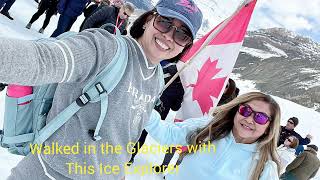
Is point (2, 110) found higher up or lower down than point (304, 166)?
higher up

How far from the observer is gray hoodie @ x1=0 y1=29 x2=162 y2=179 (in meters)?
1.04

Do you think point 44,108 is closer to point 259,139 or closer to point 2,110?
point 259,139

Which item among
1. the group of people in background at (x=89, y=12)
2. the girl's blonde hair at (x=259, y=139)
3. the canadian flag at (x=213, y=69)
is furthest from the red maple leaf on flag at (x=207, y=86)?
the girl's blonde hair at (x=259, y=139)

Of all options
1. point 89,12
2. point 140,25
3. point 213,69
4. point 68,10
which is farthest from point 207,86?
point 89,12

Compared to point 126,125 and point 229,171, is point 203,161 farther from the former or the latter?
point 126,125

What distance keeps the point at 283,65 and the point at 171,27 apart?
139ft

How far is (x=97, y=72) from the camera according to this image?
54.7 inches

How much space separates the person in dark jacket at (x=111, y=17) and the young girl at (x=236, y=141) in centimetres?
327

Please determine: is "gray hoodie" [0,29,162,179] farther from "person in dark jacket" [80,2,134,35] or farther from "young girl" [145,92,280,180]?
"person in dark jacket" [80,2,134,35]

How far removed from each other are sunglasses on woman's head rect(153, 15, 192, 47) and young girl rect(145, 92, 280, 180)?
0.90 m

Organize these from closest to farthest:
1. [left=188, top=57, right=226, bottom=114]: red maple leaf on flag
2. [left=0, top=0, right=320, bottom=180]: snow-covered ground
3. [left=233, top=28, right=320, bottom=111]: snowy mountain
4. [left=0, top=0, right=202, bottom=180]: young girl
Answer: [left=0, top=0, right=202, bottom=180]: young girl → [left=0, top=0, right=320, bottom=180]: snow-covered ground → [left=188, top=57, right=226, bottom=114]: red maple leaf on flag → [left=233, top=28, right=320, bottom=111]: snowy mountain

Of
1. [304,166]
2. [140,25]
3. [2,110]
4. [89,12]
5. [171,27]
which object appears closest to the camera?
[171,27]

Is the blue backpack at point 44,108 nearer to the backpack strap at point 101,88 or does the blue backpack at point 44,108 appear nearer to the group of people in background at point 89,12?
the backpack strap at point 101,88

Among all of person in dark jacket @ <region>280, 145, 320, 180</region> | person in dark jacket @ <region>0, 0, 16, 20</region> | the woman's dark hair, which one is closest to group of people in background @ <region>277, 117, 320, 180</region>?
person in dark jacket @ <region>280, 145, 320, 180</region>
